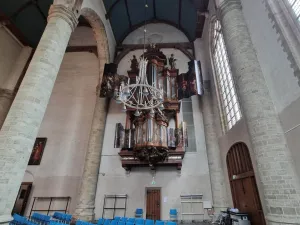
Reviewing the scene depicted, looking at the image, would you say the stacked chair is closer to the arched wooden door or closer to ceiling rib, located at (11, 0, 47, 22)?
the arched wooden door

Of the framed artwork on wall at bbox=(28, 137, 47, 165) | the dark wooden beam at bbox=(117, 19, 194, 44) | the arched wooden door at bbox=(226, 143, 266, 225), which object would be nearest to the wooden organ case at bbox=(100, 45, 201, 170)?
the arched wooden door at bbox=(226, 143, 266, 225)

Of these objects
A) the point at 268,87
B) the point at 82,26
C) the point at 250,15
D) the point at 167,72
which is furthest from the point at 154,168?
the point at 82,26

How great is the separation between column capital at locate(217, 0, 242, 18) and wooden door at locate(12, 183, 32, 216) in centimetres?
1203

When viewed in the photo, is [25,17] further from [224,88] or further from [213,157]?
[213,157]

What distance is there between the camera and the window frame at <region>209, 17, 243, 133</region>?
732cm

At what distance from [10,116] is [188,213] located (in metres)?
7.86

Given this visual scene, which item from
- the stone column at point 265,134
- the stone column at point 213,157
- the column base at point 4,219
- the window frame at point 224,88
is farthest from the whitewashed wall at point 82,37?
the column base at point 4,219

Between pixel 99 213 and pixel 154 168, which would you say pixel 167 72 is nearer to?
pixel 154 168

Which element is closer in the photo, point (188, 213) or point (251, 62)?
point (251, 62)

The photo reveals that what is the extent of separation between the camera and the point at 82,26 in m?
13.4

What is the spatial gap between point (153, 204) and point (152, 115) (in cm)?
434

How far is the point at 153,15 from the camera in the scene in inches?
532

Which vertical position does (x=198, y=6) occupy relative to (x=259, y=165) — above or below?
above

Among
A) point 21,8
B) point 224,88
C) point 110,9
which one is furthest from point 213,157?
point 21,8
